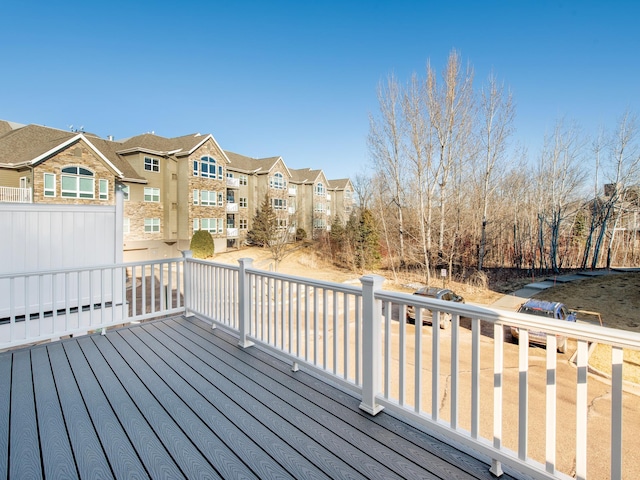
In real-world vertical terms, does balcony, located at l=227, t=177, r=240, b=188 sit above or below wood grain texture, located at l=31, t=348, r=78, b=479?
above

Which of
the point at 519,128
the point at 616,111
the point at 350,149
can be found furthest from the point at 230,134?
the point at 616,111

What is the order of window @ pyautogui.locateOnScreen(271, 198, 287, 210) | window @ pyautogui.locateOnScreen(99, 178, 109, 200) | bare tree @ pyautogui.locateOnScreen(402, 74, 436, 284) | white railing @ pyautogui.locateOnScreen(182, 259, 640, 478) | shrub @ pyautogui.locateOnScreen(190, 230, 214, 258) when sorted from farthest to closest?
window @ pyautogui.locateOnScreen(271, 198, 287, 210) < shrub @ pyautogui.locateOnScreen(190, 230, 214, 258) < window @ pyautogui.locateOnScreen(99, 178, 109, 200) < bare tree @ pyautogui.locateOnScreen(402, 74, 436, 284) < white railing @ pyautogui.locateOnScreen(182, 259, 640, 478)

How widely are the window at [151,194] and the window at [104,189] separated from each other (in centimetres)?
314

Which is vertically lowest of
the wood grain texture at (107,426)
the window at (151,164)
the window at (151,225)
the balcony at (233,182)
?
the wood grain texture at (107,426)

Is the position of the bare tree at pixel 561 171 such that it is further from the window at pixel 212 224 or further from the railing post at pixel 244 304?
the window at pixel 212 224

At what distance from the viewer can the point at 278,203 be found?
28.8 meters

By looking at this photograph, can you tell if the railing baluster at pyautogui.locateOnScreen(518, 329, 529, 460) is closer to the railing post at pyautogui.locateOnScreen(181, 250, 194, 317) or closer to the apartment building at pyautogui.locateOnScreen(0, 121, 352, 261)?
the railing post at pyautogui.locateOnScreen(181, 250, 194, 317)

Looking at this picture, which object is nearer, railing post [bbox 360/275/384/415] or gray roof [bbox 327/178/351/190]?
railing post [bbox 360/275/384/415]

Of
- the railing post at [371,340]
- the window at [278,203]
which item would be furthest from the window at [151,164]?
the railing post at [371,340]

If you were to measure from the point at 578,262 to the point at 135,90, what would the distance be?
82.7 feet

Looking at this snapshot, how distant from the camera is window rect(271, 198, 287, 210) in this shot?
1105 inches

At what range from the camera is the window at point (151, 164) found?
20719 mm

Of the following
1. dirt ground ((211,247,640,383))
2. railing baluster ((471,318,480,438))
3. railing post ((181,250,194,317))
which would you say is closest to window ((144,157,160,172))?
dirt ground ((211,247,640,383))

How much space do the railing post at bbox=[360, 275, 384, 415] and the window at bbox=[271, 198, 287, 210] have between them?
→ 26080 millimetres
